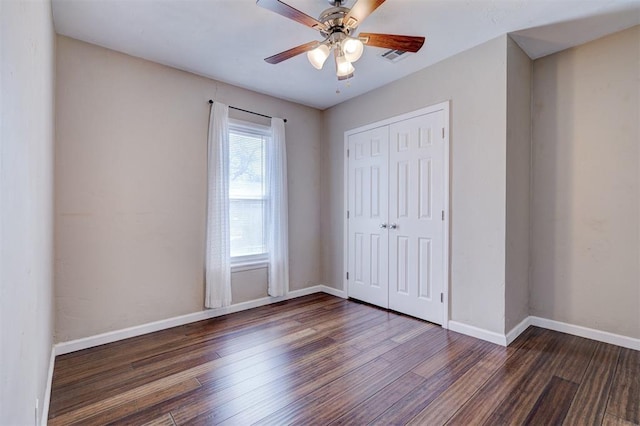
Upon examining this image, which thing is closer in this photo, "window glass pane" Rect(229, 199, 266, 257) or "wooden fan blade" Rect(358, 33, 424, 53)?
"wooden fan blade" Rect(358, 33, 424, 53)

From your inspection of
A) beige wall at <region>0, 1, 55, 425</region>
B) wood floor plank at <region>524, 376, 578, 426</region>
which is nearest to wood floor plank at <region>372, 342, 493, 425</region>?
wood floor plank at <region>524, 376, 578, 426</region>

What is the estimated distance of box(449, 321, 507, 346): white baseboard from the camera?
8.46ft

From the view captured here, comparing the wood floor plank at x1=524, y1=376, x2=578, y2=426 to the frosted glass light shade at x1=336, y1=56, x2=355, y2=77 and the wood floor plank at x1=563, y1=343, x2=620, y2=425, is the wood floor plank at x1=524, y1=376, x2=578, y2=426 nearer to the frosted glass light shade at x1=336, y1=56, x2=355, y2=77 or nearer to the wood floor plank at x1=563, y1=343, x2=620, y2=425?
the wood floor plank at x1=563, y1=343, x2=620, y2=425

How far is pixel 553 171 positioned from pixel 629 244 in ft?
2.77

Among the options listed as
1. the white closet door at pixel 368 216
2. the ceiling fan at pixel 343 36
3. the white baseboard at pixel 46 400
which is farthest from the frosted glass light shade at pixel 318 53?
the white baseboard at pixel 46 400

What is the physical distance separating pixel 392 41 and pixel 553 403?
2.48m

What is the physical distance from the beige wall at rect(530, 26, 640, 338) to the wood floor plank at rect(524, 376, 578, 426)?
1079mm

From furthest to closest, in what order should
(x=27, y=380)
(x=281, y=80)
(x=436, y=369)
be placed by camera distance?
1. (x=281, y=80)
2. (x=436, y=369)
3. (x=27, y=380)

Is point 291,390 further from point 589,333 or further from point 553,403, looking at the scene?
point 589,333

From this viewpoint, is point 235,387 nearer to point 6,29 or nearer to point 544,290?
point 6,29

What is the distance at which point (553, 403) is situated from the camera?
183 centimetres

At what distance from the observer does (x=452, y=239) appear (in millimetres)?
2920

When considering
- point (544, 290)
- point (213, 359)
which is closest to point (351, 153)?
point (544, 290)

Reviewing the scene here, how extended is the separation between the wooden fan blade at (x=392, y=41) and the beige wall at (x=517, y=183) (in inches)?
47.2
